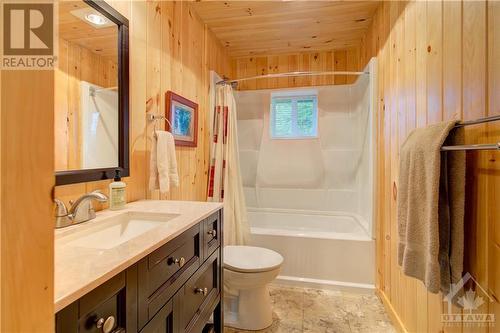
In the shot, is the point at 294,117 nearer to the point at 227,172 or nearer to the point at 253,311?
the point at 227,172

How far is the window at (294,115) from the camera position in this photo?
10.1 feet

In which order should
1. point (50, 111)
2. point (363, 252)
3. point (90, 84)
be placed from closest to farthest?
1. point (50, 111)
2. point (90, 84)
3. point (363, 252)

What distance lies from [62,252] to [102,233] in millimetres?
358

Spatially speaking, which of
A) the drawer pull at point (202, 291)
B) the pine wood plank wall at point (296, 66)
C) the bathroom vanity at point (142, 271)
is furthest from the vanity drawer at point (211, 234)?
the pine wood plank wall at point (296, 66)

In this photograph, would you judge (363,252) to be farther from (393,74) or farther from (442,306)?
(393,74)

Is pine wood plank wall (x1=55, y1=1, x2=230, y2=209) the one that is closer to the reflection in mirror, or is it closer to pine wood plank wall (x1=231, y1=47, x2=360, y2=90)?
the reflection in mirror

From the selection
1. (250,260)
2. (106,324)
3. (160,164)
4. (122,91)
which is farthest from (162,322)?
(122,91)

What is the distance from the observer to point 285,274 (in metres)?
2.31

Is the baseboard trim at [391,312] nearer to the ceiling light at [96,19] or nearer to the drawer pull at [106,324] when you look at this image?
the drawer pull at [106,324]

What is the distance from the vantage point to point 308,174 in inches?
120

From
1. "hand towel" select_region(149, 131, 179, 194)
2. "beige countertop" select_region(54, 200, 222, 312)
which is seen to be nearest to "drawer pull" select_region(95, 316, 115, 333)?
"beige countertop" select_region(54, 200, 222, 312)

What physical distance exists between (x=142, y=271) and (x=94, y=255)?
137mm

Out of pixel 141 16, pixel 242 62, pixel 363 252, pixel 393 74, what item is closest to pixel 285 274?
pixel 363 252
